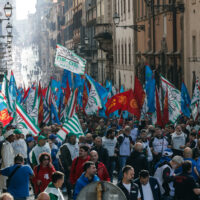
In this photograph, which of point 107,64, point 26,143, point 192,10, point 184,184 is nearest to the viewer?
point 184,184

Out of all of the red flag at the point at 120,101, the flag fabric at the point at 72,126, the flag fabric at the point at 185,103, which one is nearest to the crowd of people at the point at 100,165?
the flag fabric at the point at 72,126

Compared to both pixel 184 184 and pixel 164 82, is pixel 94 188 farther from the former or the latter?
pixel 164 82

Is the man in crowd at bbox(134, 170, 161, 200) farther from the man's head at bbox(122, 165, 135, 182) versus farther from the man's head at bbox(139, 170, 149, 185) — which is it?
the man's head at bbox(122, 165, 135, 182)

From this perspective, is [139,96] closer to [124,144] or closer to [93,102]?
[93,102]

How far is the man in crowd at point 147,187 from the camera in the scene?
10688 millimetres

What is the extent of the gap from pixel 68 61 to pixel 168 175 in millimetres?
15986

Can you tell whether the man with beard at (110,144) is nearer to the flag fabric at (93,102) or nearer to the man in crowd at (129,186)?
the man in crowd at (129,186)

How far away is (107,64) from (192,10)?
30.4 metres

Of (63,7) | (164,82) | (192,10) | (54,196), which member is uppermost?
(63,7)

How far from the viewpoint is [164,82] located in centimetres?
2270

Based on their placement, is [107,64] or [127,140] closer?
[127,140]

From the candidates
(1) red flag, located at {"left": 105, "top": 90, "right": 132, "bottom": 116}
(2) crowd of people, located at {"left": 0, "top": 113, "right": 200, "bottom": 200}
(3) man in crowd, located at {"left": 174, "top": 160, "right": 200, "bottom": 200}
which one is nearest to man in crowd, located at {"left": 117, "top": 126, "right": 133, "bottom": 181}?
(2) crowd of people, located at {"left": 0, "top": 113, "right": 200, "bottom": 200}

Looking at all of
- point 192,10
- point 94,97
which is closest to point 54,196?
point 94,97

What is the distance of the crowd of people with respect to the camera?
10.7 m
